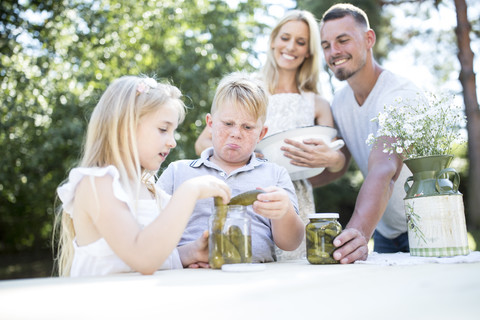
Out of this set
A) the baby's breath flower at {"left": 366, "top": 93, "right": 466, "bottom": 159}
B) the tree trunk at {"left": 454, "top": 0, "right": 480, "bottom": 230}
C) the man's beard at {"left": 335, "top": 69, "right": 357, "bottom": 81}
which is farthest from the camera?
the tree trunk at {"left": 454, "top": 0, "right": 480, "bottom": 230}

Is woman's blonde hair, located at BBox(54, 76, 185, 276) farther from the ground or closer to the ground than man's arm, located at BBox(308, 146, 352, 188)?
farther from the ground

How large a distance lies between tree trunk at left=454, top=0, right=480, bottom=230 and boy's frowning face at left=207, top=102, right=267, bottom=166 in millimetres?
9670

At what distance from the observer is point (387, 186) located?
2189 millimetres

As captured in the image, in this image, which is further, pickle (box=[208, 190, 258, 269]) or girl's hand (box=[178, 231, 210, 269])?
girl's hand (box=[178, 231, 210, 269])

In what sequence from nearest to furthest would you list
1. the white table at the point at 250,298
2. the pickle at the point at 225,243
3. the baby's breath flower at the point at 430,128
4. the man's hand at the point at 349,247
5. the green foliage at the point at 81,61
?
the white table at the point at 250,298, the pickle at the point at 225,243, the man's hand at the point at 349,247, the baby's breath flower at the point at 430,128, the green foliage at the point at 81,61

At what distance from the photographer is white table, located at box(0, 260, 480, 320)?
28.7 inches

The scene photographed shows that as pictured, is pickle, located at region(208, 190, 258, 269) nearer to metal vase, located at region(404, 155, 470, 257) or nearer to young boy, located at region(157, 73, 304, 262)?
young boy, located at region(157, 73, 304, 262)

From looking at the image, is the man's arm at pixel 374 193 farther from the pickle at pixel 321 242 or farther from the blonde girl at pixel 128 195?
the blonde girl at pixel 128 195

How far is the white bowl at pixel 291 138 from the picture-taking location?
2346 mm

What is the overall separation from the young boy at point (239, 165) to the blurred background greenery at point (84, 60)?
15.7 ft

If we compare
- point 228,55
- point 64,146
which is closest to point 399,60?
point 228,55

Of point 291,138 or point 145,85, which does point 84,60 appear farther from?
point 145,85

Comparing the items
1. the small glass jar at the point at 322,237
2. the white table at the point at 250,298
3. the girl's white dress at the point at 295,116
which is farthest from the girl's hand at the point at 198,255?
the girl's white dress at the point at 295,116

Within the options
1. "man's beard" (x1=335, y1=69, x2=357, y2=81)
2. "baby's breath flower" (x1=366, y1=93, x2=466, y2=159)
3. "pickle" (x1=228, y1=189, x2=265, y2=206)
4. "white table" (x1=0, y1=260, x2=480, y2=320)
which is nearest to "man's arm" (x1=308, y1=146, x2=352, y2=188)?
"man's beard" (x1=335, y1=69, x2=357, y2=81)
